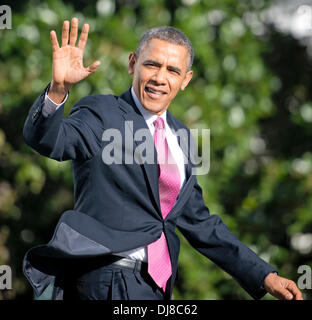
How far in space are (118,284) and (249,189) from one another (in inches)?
136

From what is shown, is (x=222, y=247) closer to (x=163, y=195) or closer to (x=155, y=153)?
(x=163, y=195)

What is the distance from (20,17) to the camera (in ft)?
16.7

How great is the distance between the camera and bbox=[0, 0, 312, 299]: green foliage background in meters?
5.14

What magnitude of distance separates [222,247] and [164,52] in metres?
0.95

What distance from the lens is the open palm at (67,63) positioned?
7.18 ft

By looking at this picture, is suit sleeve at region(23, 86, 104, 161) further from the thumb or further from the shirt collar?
the thumb

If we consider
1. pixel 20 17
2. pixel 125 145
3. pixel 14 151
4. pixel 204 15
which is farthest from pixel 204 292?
pixel 125 145

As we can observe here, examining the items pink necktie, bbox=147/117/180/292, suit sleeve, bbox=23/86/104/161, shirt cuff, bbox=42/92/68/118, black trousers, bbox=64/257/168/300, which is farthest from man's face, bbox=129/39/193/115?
black trousers, bbox=64/257/168/300

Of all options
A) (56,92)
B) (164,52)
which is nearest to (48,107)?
(56,92)

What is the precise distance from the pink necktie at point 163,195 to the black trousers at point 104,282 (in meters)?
0.05

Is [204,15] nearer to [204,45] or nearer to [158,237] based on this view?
[204,45]

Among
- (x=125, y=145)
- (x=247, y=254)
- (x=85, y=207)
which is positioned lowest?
(x=247, y=254)
